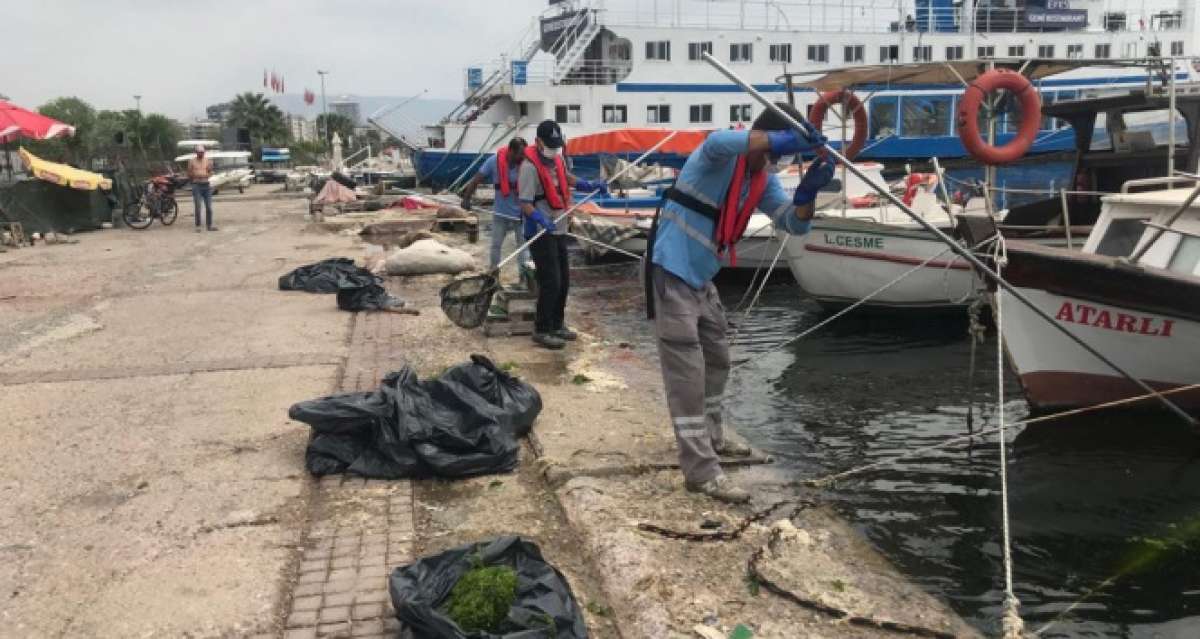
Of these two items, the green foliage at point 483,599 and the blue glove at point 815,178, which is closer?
the green foliage at point 483,599

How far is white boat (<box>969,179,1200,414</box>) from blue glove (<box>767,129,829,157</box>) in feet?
9.98

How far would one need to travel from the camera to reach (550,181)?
791 centimetres

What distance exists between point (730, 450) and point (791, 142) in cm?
191

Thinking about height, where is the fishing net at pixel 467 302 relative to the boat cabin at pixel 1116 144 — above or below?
below

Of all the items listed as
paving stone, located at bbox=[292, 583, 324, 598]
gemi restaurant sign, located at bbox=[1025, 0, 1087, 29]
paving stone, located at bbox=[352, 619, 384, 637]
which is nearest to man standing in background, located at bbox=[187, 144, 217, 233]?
paving stone, located at bbox=[292, 583, 324, 598]

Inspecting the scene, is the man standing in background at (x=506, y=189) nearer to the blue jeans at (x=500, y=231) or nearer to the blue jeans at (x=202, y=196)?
the blue jeans at (x=500, y=231)

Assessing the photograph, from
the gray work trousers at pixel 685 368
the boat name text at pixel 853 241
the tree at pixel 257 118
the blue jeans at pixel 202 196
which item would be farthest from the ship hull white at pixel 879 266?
the tree at pixel 257 118

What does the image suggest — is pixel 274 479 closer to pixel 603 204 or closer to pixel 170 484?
pixel 170 484

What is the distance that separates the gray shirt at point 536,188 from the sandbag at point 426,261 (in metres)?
4.25

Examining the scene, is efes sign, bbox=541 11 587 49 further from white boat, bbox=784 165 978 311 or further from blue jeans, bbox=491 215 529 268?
blue jeans, bbox=491 215 529 268

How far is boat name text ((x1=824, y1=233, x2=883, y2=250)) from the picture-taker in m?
10.5

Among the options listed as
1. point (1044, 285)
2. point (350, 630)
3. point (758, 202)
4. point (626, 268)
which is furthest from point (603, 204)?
point (350, 630)

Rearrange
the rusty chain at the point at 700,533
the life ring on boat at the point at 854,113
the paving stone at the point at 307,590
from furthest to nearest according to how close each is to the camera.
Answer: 1. the life ring on boat at the point at 854,113
2. the rusty chain at the point at 700,533
3. the paving stone at the point at 307,590

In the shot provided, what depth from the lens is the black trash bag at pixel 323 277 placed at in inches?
420
